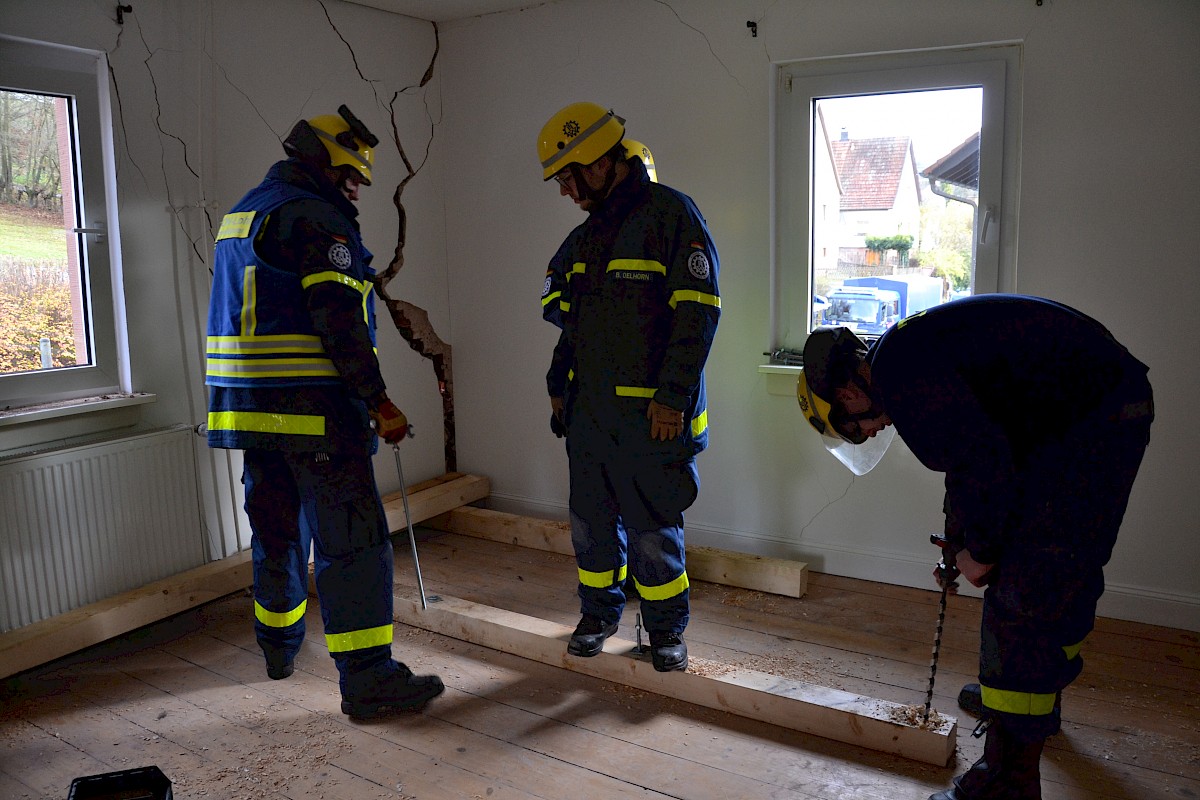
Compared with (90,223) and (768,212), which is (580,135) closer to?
(768,212)

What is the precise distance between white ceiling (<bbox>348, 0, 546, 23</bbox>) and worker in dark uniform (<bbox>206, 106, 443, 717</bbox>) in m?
1.65

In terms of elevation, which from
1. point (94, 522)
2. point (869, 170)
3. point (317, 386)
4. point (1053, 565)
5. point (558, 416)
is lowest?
point (94, 522)

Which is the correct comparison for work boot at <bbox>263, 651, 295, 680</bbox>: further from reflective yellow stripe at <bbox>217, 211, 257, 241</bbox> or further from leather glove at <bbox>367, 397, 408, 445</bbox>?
reflective yellow stripe at <bbox>217, 211, 257, 241</bbox>

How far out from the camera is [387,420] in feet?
Result: 8.44

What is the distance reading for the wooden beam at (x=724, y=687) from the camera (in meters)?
2.40

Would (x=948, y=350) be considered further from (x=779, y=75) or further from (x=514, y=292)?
(x=514, y=292)

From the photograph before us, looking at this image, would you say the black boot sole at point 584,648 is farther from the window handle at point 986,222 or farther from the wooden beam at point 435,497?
the window handle at point 986,222

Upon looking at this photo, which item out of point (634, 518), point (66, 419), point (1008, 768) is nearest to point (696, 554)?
point (634, 518)

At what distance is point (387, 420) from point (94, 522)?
1274 mm

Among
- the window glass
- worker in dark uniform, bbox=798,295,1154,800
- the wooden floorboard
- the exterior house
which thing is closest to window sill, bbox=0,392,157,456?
the window glass

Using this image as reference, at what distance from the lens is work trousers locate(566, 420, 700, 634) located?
2748 millimetres

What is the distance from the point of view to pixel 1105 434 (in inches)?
73.1

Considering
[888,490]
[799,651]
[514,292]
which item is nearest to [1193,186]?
[888,490]

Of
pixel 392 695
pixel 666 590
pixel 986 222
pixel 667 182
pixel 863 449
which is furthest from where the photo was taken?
pixel 667 182
